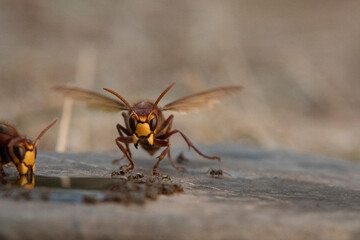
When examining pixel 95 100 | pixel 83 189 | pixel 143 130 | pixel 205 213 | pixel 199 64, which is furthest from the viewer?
pixel 199 64

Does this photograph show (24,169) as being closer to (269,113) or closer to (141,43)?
(269,113)

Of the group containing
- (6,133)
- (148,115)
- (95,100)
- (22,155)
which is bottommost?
(22,155)

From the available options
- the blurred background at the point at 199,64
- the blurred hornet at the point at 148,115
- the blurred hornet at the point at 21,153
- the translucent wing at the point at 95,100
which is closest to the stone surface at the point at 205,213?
the blurred hornet at the point at 21,153

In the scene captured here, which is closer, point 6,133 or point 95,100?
point 6,133

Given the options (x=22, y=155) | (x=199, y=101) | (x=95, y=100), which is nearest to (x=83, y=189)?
(x=22, y=155)

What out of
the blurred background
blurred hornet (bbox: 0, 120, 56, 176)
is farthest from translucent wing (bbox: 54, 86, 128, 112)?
the blurred background

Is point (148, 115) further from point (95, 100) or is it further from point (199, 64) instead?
point (199, 64)

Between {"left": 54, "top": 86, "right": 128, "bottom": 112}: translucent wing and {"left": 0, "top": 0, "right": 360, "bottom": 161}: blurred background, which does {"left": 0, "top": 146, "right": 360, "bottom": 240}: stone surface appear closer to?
{"left": 54, "top": 86, "right": 128, "bottom": 112}: translucent wing
